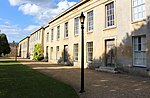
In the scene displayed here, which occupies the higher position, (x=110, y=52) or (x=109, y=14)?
(x=109, y=14)

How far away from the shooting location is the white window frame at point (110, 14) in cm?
1860

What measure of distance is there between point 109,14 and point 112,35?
2036 mm

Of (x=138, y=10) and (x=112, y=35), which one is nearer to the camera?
(x=138, y=10)

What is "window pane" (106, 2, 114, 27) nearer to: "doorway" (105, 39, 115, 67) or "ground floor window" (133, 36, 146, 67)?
"doorway" (105, 39, 115, 67)

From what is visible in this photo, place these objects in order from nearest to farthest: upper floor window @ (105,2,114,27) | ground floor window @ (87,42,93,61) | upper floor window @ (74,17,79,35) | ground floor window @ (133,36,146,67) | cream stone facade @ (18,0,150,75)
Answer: ground floor window @ (133,36,146,67) → cream stone facade @ (18,0,150,75) → upper floor window @ (105,2,114,27) → ground floor window @ (87,42,93,61) → upper floor window @ (74,17,79,35)

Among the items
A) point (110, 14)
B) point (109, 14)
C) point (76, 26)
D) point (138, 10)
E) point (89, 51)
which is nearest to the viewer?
point (138, 10)

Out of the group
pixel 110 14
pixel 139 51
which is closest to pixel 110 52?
pixel 110 14

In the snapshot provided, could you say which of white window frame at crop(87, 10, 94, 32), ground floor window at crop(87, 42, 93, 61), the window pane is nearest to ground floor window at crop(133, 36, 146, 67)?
the window pane

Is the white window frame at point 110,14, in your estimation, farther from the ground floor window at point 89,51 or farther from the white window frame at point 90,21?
the ground floor window at point 89,51

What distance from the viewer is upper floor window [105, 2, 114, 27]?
18.8 meters

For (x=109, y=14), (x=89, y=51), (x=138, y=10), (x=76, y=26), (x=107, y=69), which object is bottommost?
(x=107, y=69)

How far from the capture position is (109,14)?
1922 cm

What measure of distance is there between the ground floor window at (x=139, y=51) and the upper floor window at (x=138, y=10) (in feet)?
4.65

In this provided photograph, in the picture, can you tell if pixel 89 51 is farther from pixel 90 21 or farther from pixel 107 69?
pixel 107 69
